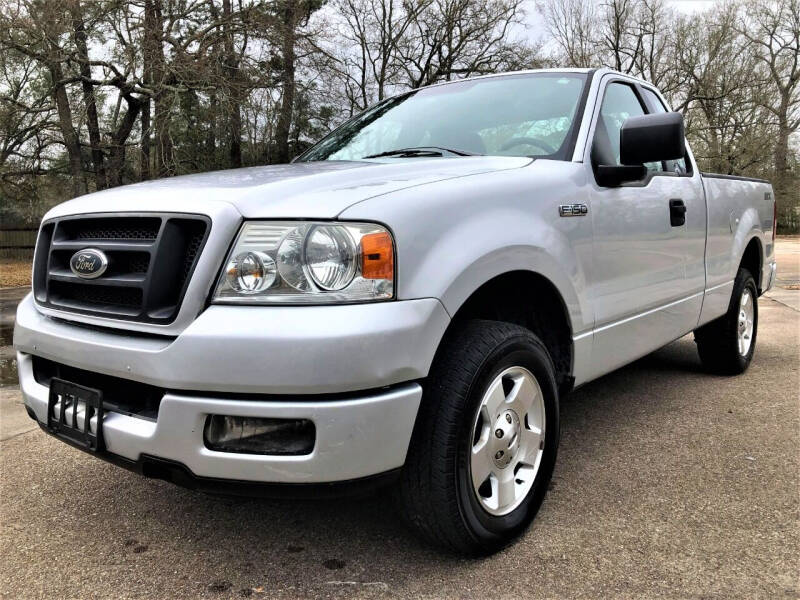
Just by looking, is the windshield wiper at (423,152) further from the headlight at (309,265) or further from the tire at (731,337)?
the tire at (731,337)

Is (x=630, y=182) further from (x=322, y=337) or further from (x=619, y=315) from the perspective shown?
(x=322, y=337)

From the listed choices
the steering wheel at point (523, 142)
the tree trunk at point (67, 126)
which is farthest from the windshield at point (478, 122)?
the tree trunk at point (67, 126)

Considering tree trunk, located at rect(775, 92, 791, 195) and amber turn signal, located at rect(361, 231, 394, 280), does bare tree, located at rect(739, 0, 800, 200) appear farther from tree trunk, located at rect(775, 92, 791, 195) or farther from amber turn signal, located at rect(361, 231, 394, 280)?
amber turn signal, located at rect(361, 231, 394, 280)

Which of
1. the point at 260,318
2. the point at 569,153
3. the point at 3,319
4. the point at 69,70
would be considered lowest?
the point at 3,319

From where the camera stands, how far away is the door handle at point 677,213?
3393 mm

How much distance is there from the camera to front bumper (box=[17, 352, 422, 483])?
176 cm

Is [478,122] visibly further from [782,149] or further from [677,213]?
[782,149]

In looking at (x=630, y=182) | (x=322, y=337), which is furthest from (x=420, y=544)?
(x=630, y=182)

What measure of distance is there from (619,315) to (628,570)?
1202 mm

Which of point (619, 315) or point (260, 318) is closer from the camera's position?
point (260, 318)

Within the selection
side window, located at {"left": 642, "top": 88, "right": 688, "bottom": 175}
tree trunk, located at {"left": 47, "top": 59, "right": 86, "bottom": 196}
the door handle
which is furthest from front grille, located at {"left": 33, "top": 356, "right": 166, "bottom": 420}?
tree trunk, located at {"left": 47, "top": 59, "right": 86, "bottom": 196}

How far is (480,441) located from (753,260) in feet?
12.5

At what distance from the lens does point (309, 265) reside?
182 centimetres

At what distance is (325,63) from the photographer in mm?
19062
